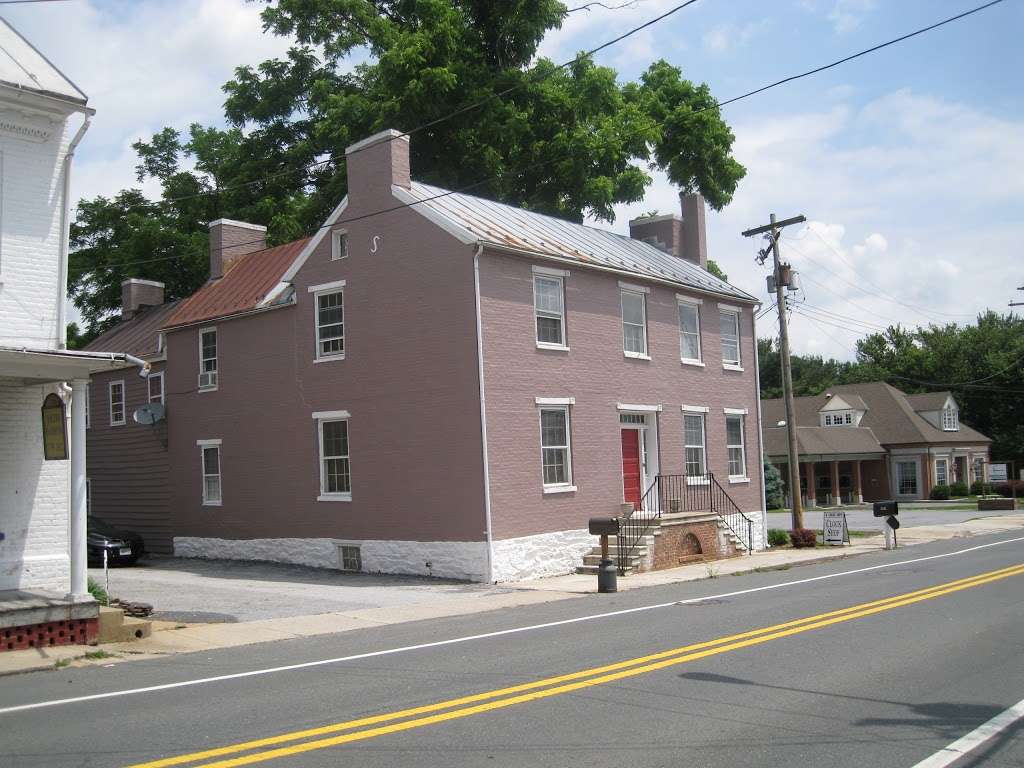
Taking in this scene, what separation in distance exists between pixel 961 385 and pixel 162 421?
5761cm

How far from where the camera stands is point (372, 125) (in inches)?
1247

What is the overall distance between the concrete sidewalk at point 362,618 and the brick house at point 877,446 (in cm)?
3072

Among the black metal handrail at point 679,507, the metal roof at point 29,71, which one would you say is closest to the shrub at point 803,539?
the black metal handrail at point 679,507

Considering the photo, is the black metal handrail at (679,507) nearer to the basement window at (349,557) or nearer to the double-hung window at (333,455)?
the basement window at (349,557)

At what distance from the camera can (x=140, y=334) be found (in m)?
29.5

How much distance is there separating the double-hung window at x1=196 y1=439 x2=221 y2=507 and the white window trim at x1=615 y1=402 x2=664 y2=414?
10351mm

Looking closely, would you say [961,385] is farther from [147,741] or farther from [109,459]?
[147,741]

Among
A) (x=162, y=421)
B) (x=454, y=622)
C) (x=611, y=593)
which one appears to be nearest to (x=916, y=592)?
(x=611, y=593)

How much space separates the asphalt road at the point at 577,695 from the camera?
6.53 m

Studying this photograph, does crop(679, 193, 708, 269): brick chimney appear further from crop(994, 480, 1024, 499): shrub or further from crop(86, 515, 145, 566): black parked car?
crop(994, 480, 1024, 499): shrub

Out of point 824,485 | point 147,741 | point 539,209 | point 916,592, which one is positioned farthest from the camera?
point 824,485

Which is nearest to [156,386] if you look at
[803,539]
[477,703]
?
[803,539]

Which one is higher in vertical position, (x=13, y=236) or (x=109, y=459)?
(x=13, y=236)

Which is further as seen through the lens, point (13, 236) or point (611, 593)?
point (611, 593)
